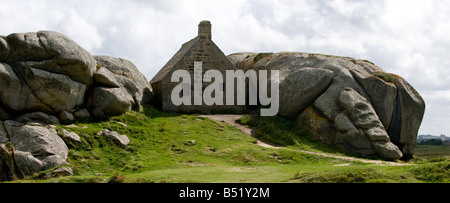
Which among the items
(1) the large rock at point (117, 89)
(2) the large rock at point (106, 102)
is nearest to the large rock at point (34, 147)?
(2) the large rock at point (106, 102)

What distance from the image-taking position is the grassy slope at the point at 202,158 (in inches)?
508

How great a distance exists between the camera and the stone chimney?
108 feet

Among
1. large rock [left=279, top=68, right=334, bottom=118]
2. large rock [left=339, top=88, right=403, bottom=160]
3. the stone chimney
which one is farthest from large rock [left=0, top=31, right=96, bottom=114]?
large rock [left=339, top=88, right=403, bottom=160]

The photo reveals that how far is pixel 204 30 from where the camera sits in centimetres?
3309

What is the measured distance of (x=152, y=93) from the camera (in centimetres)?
3189

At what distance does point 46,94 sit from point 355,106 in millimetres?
Result: 18680

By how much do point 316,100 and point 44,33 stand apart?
57.7 feet

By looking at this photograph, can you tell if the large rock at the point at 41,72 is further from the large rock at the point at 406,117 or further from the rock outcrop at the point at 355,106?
the large rock at the point at 406,117

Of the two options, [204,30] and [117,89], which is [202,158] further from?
[204,30]

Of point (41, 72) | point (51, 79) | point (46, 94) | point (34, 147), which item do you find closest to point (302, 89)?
point (51, 79)
